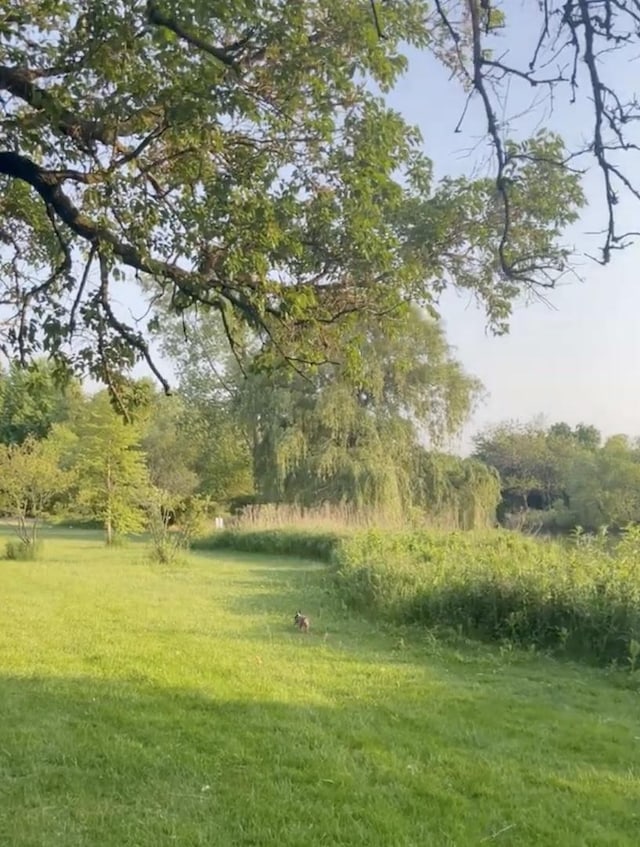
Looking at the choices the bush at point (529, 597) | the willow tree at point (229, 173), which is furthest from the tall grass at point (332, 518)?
the willow tree at point (229, 173)

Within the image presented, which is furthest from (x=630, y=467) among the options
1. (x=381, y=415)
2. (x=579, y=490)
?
(x=381, y=415)

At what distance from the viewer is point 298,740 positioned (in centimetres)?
439

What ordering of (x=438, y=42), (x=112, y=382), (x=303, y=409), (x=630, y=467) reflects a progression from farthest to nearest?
(x=630, y=467) → (x=303, y=409) → (x=112, y=382) → (x=438, y=42)

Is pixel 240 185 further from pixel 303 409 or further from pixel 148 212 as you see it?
pixel 303 409

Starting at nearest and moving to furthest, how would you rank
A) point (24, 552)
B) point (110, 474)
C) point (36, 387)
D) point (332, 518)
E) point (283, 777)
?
point (283, 777)
point (36, 387)
point (24, 552)
point (110, 474)
point (332, 518)

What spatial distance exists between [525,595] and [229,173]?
4.86 m

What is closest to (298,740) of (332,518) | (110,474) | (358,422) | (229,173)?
(229,173)

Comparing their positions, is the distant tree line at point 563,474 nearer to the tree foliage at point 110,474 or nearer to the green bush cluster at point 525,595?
the tree foliage at point 110,474

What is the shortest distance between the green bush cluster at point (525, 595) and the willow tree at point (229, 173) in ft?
8.72

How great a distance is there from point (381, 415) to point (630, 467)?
558 inches

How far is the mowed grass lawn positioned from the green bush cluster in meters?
0.50

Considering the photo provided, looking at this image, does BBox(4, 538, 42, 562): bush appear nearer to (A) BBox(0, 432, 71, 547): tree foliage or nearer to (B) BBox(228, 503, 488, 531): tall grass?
(A) BBox(0, 432, 71, 547): tree foliage

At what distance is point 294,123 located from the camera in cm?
594

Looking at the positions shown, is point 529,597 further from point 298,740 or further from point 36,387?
point 36,387
